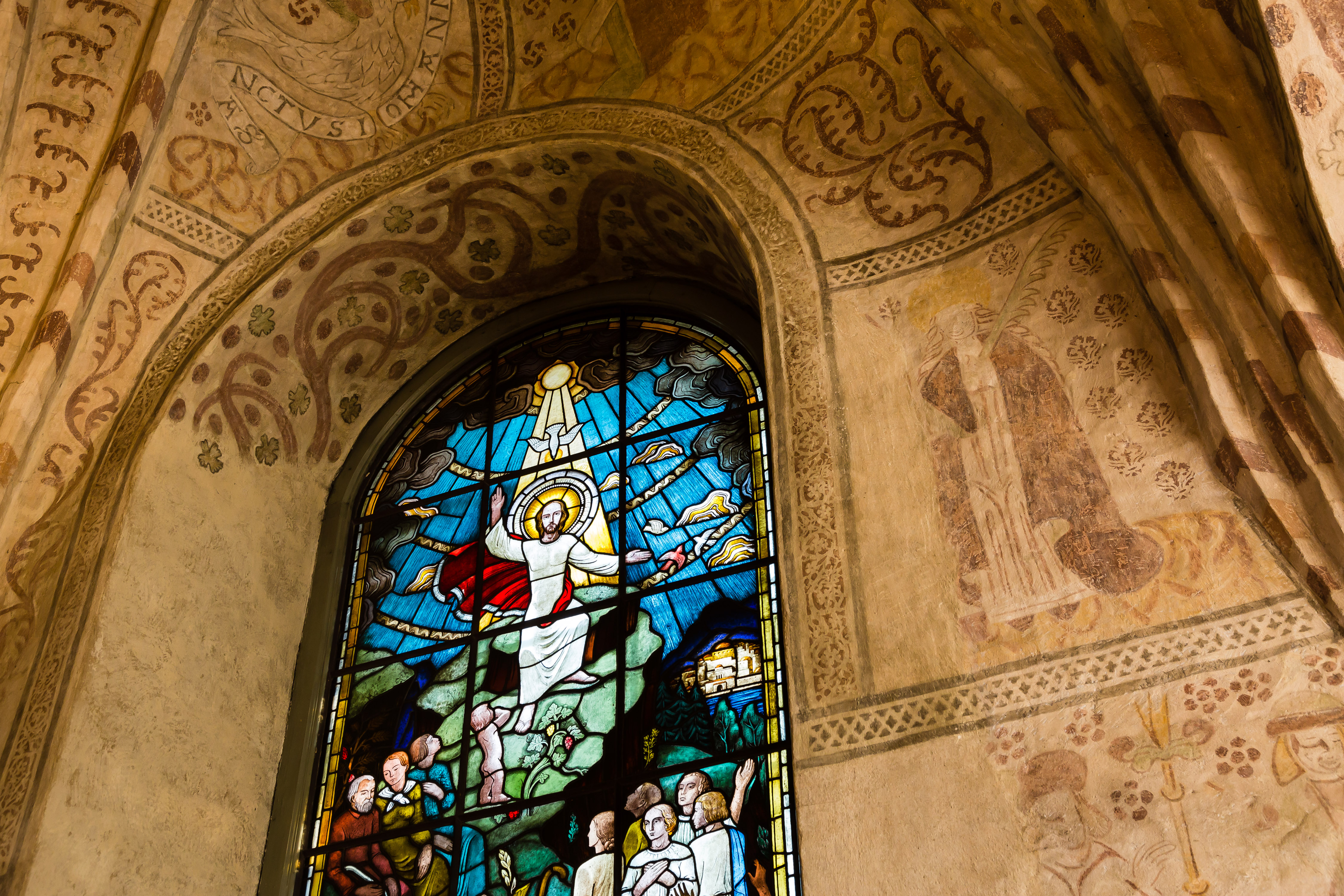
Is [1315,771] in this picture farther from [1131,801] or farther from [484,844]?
[484,844]

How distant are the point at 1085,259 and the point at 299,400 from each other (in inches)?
137

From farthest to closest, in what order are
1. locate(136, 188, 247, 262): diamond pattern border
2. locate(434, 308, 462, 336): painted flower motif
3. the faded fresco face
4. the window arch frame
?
locate(434, 308, 462, 336): painted flower motif
locate(136, 188, 247, 262): diamond pattern border
the window arch frame
the faded fresco face

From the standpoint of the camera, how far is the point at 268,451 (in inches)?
239

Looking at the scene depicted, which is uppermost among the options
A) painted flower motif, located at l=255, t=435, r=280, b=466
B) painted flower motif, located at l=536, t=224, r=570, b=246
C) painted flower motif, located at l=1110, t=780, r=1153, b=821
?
painted flower motif, located at l=536, t=224, r=570, b=246

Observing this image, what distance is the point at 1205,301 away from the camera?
429cm

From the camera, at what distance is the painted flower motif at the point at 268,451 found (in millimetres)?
6031

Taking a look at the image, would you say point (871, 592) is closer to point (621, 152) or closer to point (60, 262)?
point (621, 152)

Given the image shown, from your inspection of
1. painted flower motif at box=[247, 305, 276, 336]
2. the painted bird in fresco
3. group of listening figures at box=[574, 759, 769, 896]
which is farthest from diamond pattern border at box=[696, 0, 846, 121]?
group of listening figures at box=[574, 759, 769, 896]

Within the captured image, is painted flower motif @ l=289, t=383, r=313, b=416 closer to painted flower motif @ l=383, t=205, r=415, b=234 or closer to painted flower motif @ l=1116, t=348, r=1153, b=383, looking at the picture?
painted flower motif @ l=383, t=205, r=415, b=234

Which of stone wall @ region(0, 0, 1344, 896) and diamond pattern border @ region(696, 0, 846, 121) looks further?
diamond pattern border @ region(696, 0, 846, 121)

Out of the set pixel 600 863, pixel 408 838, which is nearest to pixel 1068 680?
pixel 600 863

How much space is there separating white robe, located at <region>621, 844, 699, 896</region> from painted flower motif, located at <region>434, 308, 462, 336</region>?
3.03 meters

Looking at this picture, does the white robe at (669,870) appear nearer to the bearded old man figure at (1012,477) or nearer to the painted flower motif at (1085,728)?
the bearded old man figure at (1012,477)

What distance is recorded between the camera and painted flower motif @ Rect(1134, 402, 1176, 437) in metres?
4.21
